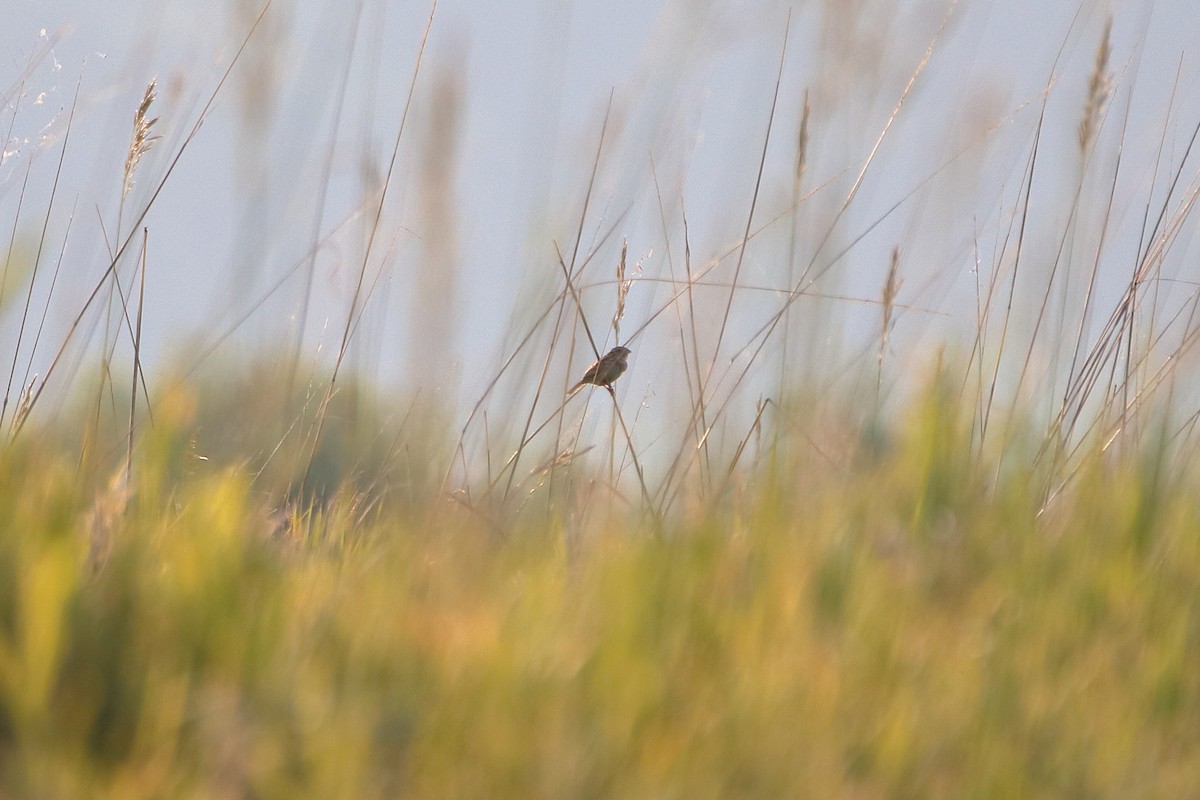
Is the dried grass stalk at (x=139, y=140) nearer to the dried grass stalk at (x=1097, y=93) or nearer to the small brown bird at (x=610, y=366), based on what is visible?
the small brown bird at (x=610, y=366)

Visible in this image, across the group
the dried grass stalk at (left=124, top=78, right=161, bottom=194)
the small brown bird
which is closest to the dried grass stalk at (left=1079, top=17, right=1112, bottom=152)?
the small brown bird

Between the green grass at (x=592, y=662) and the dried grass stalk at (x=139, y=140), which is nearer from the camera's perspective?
the green grass at (x=592, y=662)

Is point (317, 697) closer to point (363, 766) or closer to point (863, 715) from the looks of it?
point (363, 766)

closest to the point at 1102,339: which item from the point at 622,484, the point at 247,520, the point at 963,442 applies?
the point at 963,442

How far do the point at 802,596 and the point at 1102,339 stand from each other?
3.17 feet

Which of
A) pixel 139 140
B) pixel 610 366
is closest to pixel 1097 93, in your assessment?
pixel 610 366

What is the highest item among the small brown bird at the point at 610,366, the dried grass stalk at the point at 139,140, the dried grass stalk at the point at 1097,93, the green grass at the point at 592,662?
the dried grass stalk at the point at 1097,93

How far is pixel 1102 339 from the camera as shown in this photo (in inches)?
72.4

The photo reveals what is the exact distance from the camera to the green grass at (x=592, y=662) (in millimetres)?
806

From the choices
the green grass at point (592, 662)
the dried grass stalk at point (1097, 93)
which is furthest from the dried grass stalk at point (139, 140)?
the dried grass stalk at point (1097, 93)

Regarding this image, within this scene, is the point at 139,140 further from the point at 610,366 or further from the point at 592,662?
the point at 592,662

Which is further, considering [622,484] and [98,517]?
[622,484]

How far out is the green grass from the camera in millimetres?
806

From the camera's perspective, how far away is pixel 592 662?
0.92 m
